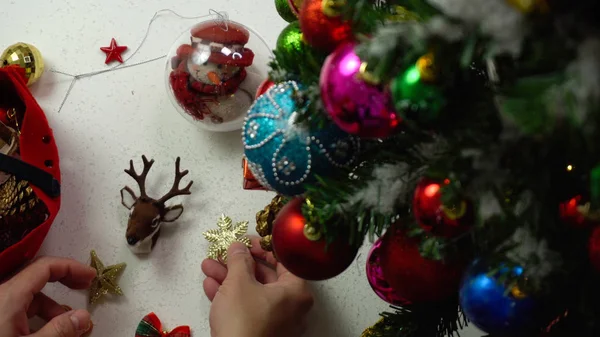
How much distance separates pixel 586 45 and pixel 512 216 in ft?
0.49

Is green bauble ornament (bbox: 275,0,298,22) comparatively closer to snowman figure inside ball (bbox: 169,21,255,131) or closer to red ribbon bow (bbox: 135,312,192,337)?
snowman figure inside ball (bbox: 169,21,255,131)

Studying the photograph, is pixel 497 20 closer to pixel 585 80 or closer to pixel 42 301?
pixel 585 80

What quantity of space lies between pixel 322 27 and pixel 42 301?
2.52 ft

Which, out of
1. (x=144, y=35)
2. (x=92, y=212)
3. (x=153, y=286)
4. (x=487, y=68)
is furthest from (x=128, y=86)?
(x=487, y=68)

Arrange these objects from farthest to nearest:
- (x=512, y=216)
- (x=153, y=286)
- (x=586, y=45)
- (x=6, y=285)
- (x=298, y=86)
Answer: (x=153, y=286)
(x=6, y=285)
(x=298, y=86)
(x=512, y=216)
(x=586, y=45)

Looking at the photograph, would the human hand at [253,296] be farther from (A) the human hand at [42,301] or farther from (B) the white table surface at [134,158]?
(A) the human hand at [42,301]

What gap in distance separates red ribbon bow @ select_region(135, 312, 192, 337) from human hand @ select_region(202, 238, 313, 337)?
0.08m

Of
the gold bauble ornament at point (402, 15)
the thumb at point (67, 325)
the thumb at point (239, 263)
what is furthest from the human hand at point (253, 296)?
the gold bauble ornament at point (402, 15)

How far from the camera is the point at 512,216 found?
42 cm

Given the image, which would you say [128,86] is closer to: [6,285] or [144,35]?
[144,35]

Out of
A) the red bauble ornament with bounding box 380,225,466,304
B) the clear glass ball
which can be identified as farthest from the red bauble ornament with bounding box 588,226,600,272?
the clear glass ball

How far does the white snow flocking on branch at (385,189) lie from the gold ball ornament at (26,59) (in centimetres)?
78

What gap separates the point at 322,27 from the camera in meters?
0.49

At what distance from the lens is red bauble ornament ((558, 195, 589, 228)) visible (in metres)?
0.44
